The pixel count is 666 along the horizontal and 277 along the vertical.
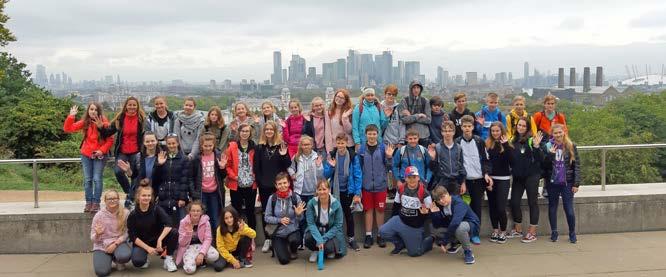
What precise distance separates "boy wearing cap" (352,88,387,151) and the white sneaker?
9.18ft

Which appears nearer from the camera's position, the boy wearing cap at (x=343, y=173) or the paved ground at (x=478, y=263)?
the paved ground at (x=478, y=263)

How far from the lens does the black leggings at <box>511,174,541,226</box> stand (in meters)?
7.50

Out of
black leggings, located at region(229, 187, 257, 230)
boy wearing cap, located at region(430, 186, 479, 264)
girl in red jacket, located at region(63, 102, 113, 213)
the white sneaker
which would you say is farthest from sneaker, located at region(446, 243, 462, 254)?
girl in red jacket, located at region(63, 102, 113, 213)

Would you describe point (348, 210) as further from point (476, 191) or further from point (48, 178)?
point (48, 178)

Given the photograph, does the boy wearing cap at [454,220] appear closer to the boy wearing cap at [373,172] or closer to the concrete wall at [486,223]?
the boy wearing cap at [373,172]

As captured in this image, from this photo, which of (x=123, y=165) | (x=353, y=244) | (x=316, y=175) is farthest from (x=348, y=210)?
(x=123, y=165)

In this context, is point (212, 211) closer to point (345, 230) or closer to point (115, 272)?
point (115, 272)

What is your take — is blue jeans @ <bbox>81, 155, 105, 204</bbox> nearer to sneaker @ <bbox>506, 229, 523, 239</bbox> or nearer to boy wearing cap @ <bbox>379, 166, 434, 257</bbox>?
boy wearing cap @ <bbox>379, 166, 434, 257</bbox>

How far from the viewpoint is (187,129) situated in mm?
7465

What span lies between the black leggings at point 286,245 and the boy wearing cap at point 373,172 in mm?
1045

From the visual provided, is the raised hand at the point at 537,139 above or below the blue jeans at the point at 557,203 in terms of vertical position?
above

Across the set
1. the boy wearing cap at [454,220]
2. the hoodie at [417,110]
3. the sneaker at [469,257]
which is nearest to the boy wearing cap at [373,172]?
the hoodie at [417,110]

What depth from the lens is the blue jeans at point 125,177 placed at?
7.18 meters

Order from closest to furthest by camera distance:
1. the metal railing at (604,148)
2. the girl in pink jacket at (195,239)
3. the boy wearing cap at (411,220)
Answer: the girl in pink jacket at (195,239)
the boy wearing cap at (411,220)
the metal railing at (604,148)
